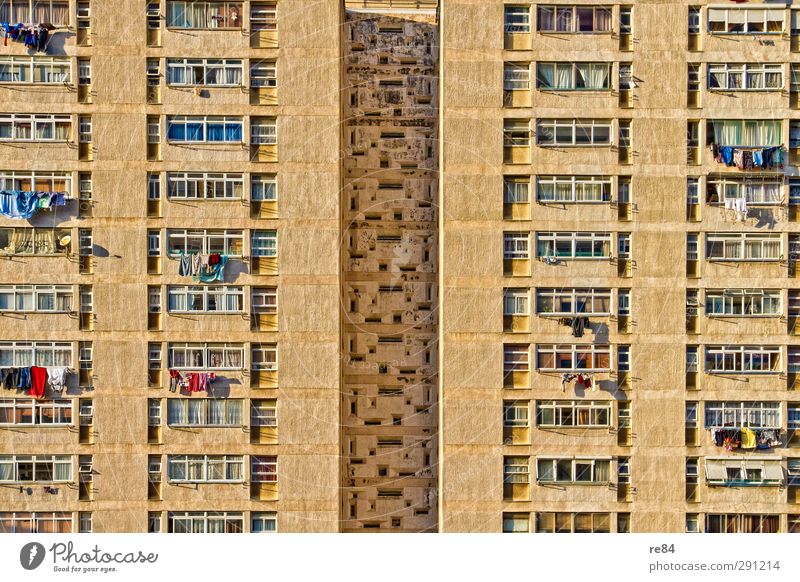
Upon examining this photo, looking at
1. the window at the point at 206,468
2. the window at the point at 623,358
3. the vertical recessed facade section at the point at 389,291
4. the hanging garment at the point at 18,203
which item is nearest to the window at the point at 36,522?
the window at the point at 206,468

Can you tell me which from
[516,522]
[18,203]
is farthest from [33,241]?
[516,522]

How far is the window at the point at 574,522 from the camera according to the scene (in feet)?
101

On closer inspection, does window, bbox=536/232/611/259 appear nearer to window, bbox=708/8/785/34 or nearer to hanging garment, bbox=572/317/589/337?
hanging garment, bbox=572/317/589/337

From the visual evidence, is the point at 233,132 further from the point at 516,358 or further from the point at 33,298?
the point at 516,358

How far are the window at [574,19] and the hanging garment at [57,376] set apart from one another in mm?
20022

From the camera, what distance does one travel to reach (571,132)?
3097 cm

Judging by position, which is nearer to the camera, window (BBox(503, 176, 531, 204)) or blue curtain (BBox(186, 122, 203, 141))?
blue curtain (BBox(186, 122, 203, 141))

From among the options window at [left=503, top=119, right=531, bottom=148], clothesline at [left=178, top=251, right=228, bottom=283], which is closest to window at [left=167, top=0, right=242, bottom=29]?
clothesline at [left=178, top=251, right=228, bottom=283]

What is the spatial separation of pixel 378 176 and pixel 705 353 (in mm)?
13040

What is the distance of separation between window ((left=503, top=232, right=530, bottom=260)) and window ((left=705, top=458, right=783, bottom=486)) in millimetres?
9520

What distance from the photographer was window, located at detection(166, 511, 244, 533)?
3073cm

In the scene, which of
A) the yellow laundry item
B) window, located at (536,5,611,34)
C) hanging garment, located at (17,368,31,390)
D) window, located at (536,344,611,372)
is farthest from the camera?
window, located at (536,5,611,34)

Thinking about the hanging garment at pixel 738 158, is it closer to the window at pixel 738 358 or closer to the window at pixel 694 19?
the window at pixel 694 19
